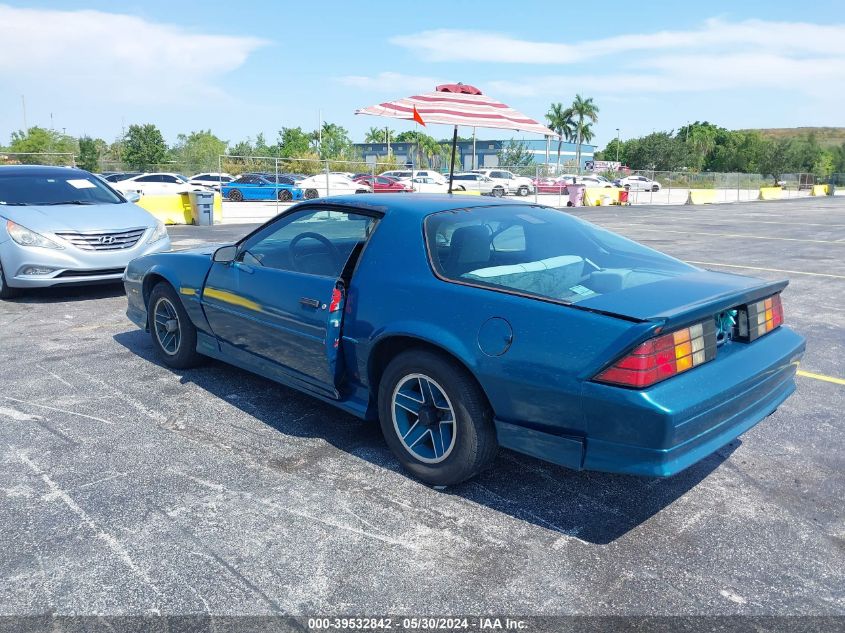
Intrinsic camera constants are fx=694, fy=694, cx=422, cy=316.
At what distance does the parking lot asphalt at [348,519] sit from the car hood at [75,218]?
314 centimetres

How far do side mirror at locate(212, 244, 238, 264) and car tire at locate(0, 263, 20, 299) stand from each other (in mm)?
4258

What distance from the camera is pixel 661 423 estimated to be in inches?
104

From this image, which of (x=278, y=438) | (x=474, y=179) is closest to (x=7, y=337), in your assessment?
(x=278, y=438)

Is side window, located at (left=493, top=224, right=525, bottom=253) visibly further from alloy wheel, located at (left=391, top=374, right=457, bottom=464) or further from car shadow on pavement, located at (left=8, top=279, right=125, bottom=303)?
car shadow on pavement, located at (left=8, top=279, right=125, bottom=303)

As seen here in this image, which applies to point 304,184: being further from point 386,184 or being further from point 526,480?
point 526,480

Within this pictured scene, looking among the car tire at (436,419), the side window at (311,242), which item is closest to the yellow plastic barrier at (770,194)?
the side window at (311,242)

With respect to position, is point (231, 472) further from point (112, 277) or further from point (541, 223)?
point (112, 277)

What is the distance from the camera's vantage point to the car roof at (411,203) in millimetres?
3738

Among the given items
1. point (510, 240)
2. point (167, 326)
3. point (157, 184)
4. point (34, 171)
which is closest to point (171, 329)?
point (167, 326)

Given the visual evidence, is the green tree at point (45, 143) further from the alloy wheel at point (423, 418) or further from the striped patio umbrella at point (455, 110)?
the alloy wheel at point (423, 418)

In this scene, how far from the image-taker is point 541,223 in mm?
3963

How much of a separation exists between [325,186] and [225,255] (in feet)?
88.1

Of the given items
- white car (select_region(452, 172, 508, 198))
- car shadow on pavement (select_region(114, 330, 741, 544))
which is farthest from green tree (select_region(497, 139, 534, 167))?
car shadow on pavement (select_region(114, 330, 741, 544))

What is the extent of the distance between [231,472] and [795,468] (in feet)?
9.68
